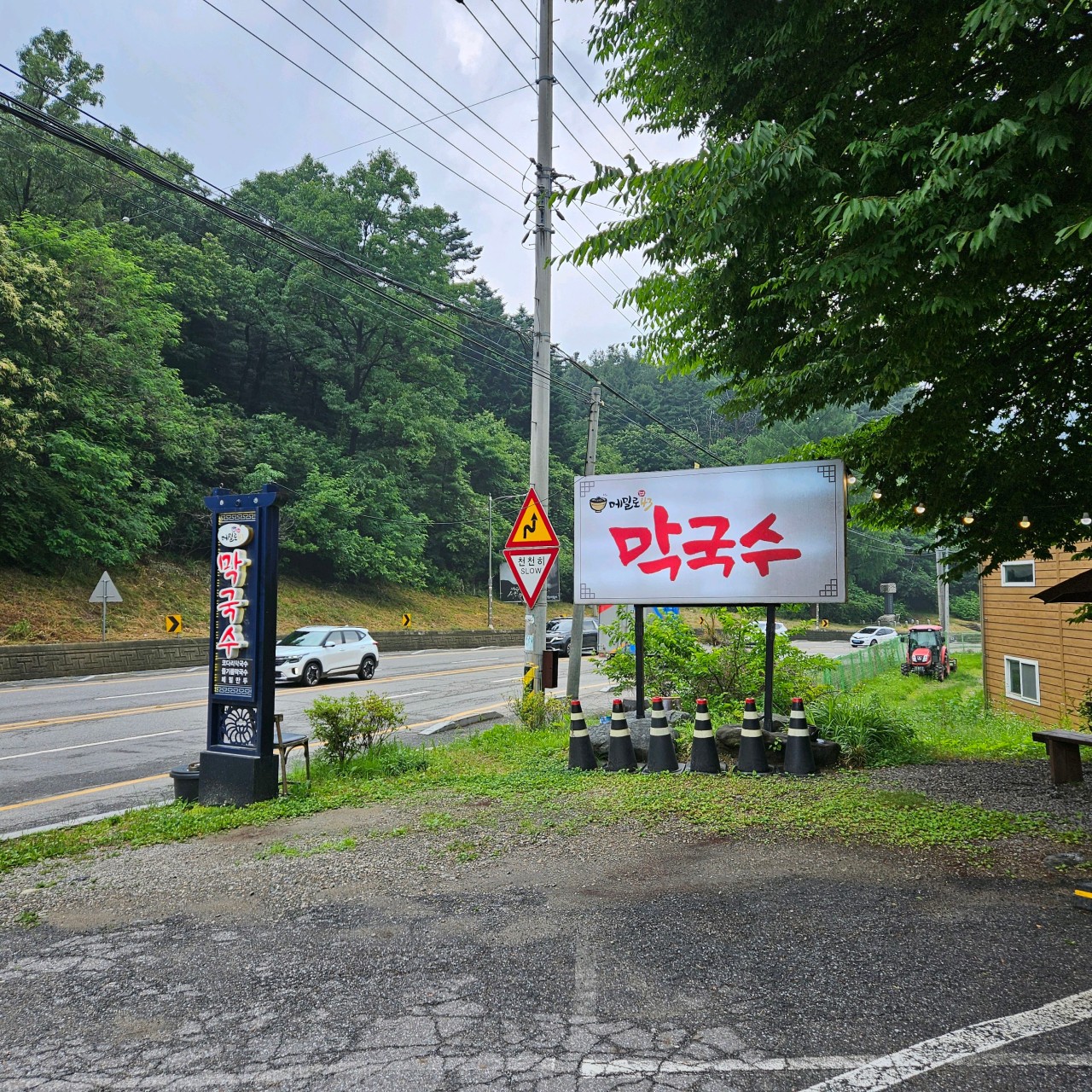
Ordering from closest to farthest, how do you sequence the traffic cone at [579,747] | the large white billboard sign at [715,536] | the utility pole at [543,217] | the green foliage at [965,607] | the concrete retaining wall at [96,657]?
the large white billboard sign at [715,536] → the traffic cone at [579,747] → the utility pole at [543,217] → the concrete retaining wall at [96,657] → the green foliage at [965,607]

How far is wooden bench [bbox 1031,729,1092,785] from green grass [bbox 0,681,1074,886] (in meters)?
1.39

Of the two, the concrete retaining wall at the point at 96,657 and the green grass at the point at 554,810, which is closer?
the green grass at the point at 554,810

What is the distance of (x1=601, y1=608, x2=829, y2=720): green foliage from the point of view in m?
11.5

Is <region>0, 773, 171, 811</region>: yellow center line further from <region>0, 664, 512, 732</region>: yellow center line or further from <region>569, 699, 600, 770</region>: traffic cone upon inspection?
<region>569, 699, 600, 770</region>: traffic cone

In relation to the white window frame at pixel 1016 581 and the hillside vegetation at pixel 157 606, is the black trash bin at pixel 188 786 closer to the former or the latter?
the white window frame at pixel 1016 581

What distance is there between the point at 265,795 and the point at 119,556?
23.0m

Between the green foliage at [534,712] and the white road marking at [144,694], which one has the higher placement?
the green foliage at [534,712]

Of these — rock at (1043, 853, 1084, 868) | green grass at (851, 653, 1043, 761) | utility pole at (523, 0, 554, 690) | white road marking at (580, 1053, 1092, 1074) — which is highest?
utility pole at (523, 0, 554, 690)

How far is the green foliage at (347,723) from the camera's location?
8789 millimetres

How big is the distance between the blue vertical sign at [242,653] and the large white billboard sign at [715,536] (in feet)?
12.7

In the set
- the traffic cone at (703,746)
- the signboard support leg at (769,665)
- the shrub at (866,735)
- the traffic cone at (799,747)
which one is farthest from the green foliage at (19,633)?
the traffic cone at (799,747)

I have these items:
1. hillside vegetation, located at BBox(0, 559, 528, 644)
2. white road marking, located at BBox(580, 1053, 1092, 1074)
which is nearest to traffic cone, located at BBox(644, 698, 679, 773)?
white road marking, located at BBox(580, 1053, 1092, 1074)

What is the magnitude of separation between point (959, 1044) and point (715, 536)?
6.37 m

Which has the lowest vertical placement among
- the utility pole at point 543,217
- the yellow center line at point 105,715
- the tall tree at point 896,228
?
the yellow center line at point 105,715
